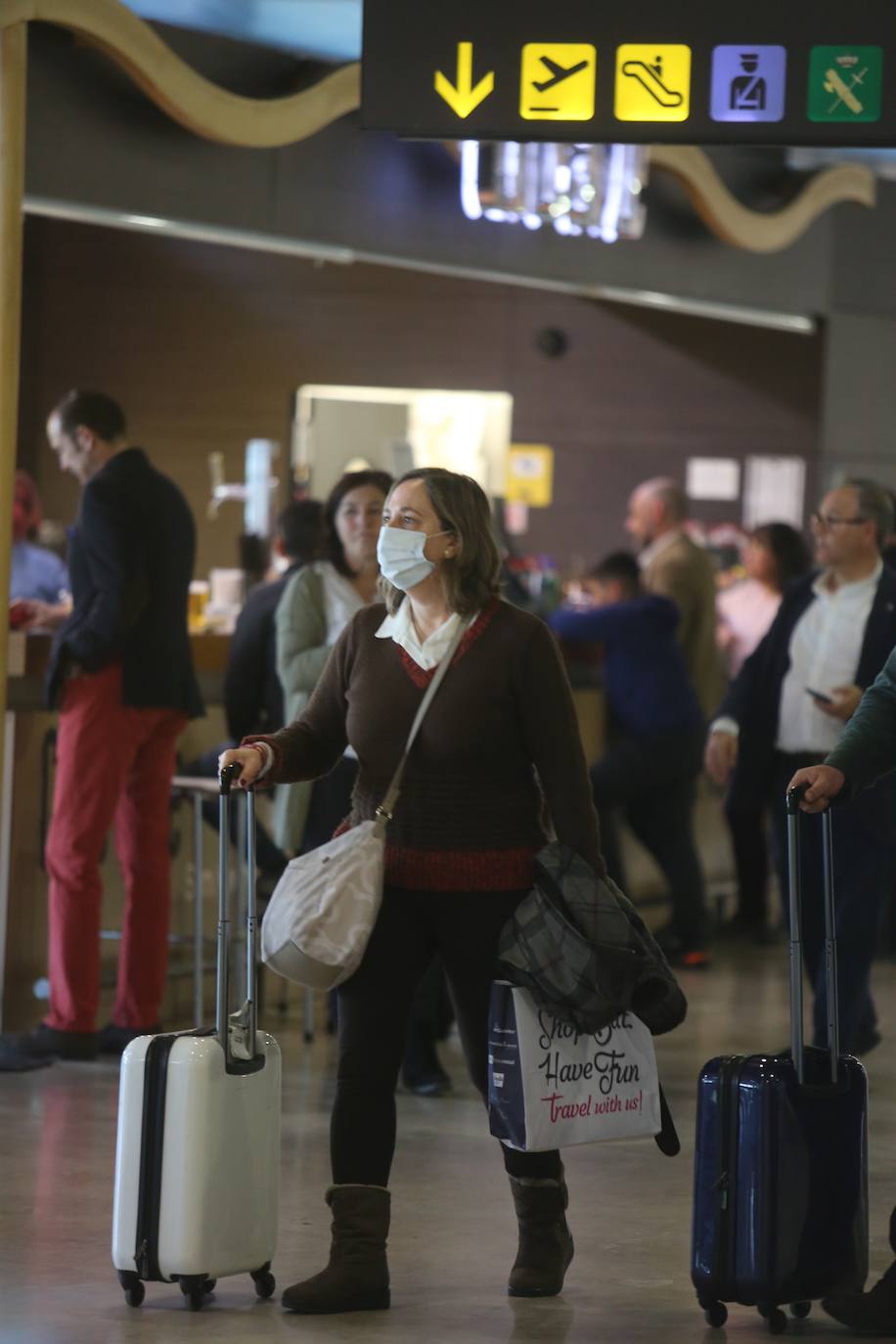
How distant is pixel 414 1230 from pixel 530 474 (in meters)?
8.13

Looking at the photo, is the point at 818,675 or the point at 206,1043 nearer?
the point at 206,1043

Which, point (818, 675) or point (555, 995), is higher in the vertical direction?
point (818, 675)

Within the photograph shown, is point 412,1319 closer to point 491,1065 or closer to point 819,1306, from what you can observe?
point 491,1065

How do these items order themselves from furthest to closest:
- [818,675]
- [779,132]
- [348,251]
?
1. [348,251]
2. [818,675]
3. [779,132]

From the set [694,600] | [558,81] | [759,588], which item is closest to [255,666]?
[558,81]

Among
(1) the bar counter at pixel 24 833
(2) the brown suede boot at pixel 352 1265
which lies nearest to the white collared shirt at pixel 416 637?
(2) the brown suede boot at pixel 352 1265

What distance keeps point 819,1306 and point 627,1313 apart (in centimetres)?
33

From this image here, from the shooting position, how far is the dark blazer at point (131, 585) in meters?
5.27

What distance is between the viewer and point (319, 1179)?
4312 mm

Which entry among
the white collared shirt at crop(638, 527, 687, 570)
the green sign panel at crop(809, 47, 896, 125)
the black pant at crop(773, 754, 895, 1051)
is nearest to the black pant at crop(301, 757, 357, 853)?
the black pant at crop(773, 754, 895, 1051)

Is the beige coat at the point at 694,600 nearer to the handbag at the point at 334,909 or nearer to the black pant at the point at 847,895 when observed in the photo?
the black pant at the point at 847,895

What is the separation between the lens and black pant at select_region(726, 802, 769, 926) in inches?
321

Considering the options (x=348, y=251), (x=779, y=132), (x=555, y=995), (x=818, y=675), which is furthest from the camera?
(x=348, y=251)

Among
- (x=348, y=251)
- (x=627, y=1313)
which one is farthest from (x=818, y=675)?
(x=348, y=251)
